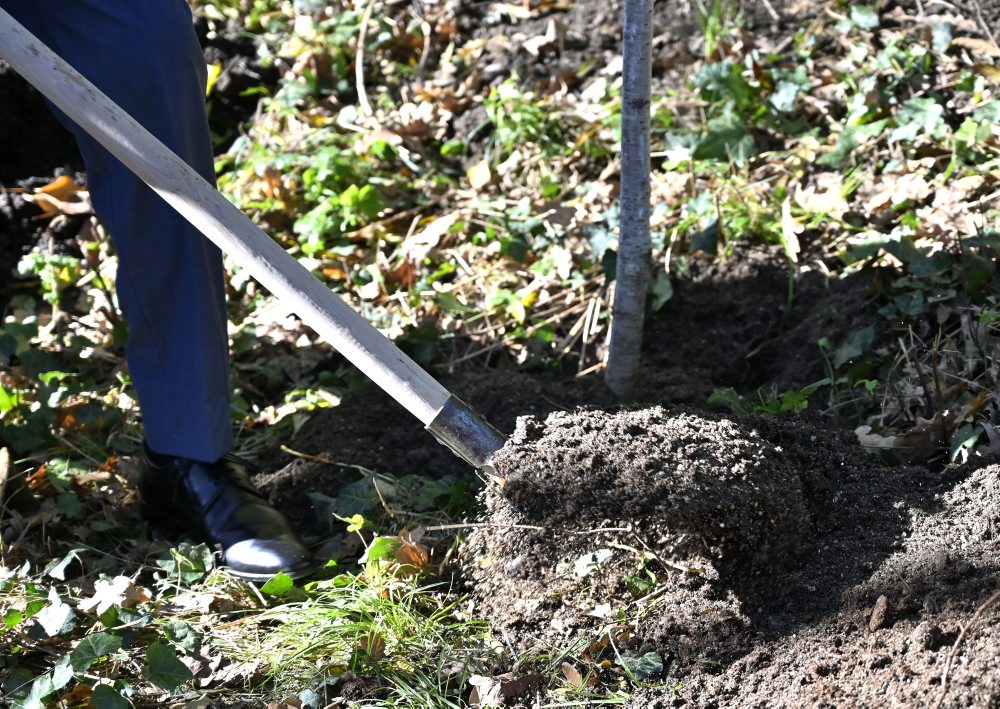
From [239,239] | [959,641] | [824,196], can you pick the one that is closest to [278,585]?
[239,239]

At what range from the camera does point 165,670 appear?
1.86 m

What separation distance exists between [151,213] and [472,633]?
3.80 feet

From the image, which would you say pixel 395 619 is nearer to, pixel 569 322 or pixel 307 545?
pixel 307 545

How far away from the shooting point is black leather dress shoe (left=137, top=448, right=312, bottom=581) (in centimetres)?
228

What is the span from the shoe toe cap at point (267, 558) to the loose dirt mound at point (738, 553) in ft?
1.49

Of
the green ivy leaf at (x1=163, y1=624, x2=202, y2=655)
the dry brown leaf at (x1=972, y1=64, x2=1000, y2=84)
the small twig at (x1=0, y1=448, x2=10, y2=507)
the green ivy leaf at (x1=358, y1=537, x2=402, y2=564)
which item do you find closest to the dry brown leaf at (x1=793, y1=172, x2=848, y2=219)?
the dry brown leaf at (x1=972, y1=64, x2=1000, y2=84)

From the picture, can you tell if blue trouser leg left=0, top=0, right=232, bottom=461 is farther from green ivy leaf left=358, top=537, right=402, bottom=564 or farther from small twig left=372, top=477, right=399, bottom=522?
green ivy leaf left=358, top=537, right=402, bottom=564

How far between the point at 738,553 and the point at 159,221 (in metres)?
1.44

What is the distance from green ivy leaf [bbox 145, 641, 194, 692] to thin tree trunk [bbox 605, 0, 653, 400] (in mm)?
1211

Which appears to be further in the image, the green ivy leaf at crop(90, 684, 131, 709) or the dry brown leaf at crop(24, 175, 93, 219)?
the dry brown leaf at crop(24, 175, 93, 219)

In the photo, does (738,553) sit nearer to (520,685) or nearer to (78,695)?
(520,685)

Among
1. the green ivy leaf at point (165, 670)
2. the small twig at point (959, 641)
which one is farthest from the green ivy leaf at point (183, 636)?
the small twig at point (959, 641)

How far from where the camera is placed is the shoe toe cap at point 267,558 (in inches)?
88.5

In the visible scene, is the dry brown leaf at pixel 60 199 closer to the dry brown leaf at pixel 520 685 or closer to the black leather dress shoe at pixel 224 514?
the black leather dress shoe at pixel 224 514
